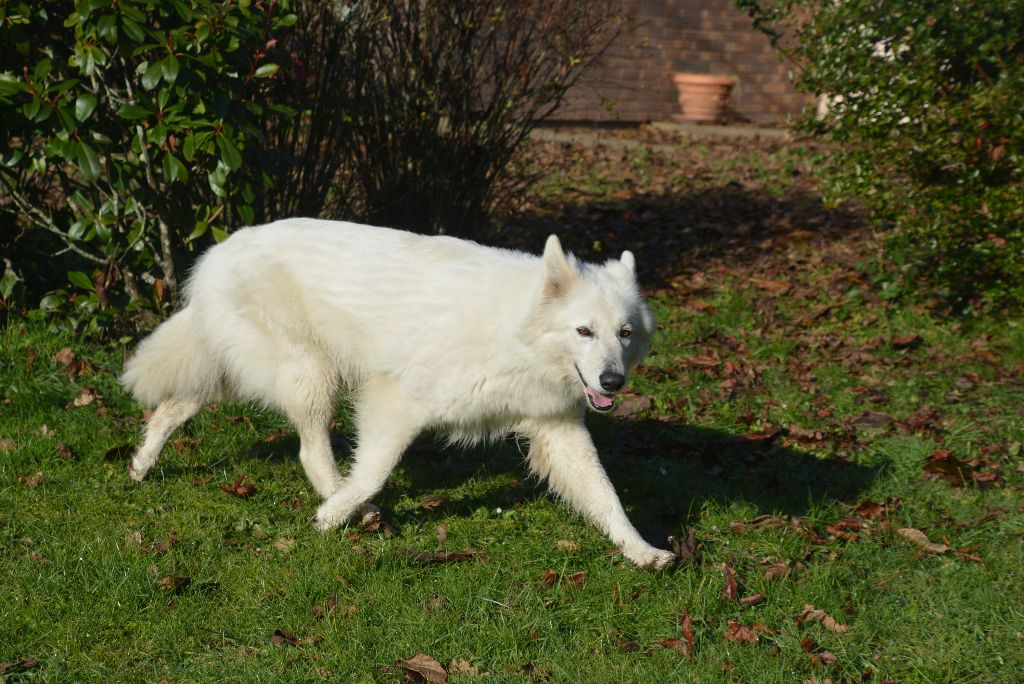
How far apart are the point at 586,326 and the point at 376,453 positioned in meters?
1.22

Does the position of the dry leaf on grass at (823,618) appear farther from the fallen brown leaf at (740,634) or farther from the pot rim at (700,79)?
the pot rim at (700,79)

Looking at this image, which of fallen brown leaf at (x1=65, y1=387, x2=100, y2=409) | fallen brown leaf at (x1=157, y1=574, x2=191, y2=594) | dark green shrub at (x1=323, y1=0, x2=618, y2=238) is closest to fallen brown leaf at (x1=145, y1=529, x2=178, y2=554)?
fallen brown leaf at (x1=157, y1=574, x2=191, y2=594)

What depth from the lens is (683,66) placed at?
17062 mm

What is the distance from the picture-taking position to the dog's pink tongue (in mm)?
4574

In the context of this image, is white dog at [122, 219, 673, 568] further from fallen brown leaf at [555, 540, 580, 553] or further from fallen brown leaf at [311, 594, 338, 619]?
fallen brown leaf at [311, 594, 338, 619]

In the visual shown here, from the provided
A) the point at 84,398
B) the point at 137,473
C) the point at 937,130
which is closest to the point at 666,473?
the point at 137,473

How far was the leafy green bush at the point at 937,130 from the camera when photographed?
7.93 meters

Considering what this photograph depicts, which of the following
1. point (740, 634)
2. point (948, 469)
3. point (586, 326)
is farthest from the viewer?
point (948, 469)

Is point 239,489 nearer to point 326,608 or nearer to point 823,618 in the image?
point 326,608

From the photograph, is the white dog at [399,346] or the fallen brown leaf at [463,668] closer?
the fallen brown leaf at [463,668]

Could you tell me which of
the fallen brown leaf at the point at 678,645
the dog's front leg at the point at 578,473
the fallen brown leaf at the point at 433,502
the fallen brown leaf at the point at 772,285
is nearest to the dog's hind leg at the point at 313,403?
the fallen brown leaf at the point at 433,502

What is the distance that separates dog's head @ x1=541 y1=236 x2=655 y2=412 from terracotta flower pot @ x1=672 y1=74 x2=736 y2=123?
1273 cm

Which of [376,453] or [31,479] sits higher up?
[376,453]

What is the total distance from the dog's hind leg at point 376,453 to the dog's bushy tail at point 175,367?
1021 millimetres
